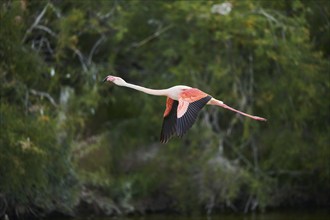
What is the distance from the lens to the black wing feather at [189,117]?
10.3 m

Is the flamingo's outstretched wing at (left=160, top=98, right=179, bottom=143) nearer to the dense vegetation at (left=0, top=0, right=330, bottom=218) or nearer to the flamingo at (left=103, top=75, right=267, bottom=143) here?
the flamingo at (left=103, top=75, right=267, bottom=143)

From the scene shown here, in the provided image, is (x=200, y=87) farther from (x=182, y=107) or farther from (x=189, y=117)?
(x=189, y=117)

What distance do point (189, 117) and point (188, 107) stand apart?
243 mm

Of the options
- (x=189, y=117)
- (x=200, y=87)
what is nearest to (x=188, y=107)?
(x=189, y=117)

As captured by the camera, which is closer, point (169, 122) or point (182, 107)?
point (182, 107)

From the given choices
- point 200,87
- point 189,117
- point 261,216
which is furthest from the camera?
point 200,87

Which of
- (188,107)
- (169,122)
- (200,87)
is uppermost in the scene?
(188,107)

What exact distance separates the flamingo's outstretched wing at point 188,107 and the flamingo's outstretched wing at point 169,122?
0.62 m

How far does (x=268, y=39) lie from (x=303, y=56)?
0.81 meters

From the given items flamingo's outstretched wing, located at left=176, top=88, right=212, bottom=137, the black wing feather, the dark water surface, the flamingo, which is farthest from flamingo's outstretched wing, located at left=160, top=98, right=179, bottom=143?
the dark water surface

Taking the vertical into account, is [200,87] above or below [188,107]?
below

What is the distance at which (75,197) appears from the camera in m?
15.1

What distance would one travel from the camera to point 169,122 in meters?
11.8

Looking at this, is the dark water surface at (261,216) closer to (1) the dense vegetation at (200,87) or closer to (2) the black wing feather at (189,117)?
(1) the dense vegetation at (200,87)
